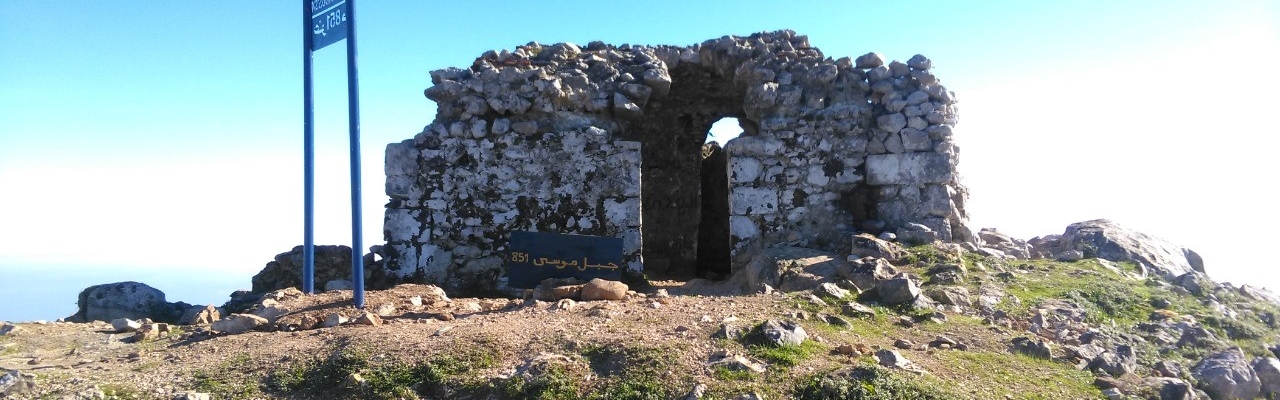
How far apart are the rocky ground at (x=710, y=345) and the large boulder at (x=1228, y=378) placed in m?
0.01

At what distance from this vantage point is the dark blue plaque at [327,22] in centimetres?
712

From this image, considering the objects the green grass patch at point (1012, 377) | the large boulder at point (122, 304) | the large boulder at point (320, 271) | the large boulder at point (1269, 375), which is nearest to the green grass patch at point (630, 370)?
the green grass patch at point (1012, 377)

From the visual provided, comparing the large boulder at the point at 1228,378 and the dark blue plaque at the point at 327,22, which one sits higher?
the dark blue plaque at the point at 327,22

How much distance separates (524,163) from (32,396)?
539 cm

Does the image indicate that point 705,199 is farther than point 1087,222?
Yes

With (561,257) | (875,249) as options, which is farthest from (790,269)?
(561,257)

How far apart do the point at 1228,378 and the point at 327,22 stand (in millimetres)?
7177

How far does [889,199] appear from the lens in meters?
9.66

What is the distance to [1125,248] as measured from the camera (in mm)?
9375

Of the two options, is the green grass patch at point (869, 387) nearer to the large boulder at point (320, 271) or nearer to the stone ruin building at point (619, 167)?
the stone ruin building at point (619, 167)

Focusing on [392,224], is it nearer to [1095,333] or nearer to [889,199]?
[889,199]

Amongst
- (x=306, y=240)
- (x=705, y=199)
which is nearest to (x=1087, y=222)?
(x=705, y=199)

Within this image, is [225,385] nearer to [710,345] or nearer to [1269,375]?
[710,345]

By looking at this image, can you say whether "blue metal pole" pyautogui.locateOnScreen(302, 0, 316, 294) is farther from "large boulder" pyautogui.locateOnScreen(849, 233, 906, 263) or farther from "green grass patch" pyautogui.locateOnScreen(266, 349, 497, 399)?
"large boulder" pyautogui.locateOnScreen(849, 233, 906, 263)
